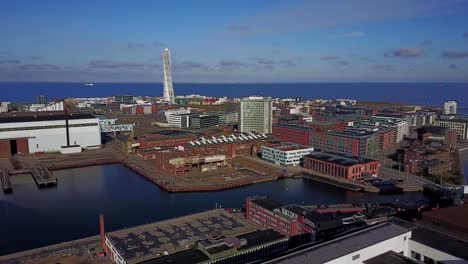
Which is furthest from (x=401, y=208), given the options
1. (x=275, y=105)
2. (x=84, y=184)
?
(x=275, y=105)

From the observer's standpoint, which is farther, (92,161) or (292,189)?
(92,161)

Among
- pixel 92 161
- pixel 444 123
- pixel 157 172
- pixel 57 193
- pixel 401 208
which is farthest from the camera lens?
pixel 444 123

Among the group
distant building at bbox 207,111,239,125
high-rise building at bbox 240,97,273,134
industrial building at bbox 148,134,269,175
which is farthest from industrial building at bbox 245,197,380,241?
distant building at bbox 207,111,239,125

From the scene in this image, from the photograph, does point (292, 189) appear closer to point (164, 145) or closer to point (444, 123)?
point (164, 145)

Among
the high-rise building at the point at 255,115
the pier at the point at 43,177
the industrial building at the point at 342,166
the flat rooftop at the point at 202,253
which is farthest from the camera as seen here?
the high-rise building at the point at 255,115

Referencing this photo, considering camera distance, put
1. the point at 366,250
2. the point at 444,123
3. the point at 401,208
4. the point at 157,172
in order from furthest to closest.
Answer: the point at 444,123 → the point at 157,172 → the point at 401,208 → the point at 366,250

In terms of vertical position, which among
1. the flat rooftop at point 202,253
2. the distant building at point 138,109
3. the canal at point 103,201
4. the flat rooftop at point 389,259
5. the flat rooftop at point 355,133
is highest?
the distant building at point 138,109

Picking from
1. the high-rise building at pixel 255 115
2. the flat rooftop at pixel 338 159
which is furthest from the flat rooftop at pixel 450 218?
the high-rise building at pixel 255 115

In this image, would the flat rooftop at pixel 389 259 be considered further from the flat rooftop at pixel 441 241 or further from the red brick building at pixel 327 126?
the red brick building at pixel 327 126
